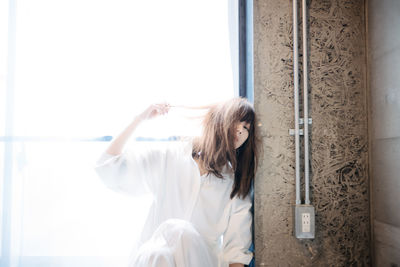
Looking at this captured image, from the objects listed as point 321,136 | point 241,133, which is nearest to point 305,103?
point 321,136

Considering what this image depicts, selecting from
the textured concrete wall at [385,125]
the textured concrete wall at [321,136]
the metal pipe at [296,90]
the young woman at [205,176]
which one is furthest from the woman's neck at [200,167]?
the textured concrete wall at [385,125]

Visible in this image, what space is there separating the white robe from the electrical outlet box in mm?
216

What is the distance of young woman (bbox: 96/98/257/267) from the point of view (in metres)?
1.42

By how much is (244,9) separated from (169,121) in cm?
72

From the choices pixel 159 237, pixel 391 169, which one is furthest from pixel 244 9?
pixel 159 237

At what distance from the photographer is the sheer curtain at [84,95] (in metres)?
1.56

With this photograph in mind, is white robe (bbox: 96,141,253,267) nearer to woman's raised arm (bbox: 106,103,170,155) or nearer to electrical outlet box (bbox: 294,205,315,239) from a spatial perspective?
woman's raised arm (bbox: 106,103,170,155)

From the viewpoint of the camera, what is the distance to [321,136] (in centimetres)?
141

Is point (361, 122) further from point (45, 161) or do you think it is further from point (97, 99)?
point (45, 161)

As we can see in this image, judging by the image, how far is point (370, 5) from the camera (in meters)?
1.42

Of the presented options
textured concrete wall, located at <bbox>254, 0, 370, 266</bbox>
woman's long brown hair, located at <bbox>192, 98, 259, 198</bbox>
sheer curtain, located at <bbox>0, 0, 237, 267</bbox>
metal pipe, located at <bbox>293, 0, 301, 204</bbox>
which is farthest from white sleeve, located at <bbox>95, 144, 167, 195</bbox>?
metal pipe, located at <bbox>293, 0, 301, 204</bbox>

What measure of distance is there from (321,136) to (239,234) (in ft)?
1.90

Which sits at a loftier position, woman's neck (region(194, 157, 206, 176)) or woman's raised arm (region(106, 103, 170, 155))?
woman's raised arm (region(106, 103, 170, 155))

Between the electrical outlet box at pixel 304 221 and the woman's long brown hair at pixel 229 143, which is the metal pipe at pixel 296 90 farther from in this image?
the woman's long brown hair at pixel 229 143
